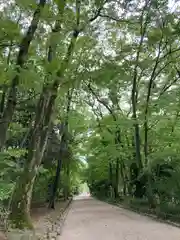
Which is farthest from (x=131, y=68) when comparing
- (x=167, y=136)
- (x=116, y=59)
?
(x=167, y=136)

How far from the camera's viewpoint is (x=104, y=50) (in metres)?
16.3

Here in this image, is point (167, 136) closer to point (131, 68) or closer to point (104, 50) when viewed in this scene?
point (131, 68)

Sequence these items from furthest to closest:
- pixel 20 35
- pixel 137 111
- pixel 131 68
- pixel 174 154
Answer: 1. pixel 137 111
2. pixel 131 68
3. pixel 174 154
4. pixel 20 35

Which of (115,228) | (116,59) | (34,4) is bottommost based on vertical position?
(115,228)

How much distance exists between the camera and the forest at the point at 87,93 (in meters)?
5.93

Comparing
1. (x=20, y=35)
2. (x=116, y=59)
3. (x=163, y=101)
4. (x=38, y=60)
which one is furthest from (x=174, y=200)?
(x=20, y=35)

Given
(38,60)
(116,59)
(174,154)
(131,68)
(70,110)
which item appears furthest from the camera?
(70,110)

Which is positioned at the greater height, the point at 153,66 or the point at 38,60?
the point at 153,66

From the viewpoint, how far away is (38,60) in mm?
6926

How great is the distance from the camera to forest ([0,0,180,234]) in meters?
5.93

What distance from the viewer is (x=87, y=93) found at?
21.2 meters

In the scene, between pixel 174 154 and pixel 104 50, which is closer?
pixel 174 154

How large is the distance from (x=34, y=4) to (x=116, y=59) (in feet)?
31.8

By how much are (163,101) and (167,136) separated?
2704mm
